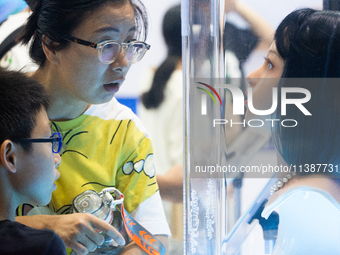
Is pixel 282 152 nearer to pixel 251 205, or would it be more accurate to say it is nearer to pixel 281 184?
pixel 281 184

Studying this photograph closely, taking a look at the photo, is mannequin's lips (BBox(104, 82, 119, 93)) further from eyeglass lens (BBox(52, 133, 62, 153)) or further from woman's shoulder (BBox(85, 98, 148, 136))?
eyeglass lens (BBox(52, 133, 62, 153))

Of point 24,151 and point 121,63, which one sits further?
point 121,63

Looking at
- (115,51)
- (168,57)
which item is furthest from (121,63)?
(168,57)

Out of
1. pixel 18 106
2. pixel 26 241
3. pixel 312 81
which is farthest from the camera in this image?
pixel 312 81

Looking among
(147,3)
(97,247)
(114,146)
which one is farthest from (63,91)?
(97,247)

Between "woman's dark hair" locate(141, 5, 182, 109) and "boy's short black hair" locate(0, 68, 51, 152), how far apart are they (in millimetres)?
340

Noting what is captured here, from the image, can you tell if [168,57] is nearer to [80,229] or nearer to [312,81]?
[312,81]

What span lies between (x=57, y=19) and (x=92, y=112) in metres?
0.30

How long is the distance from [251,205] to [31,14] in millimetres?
956

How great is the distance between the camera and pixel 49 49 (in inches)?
43.3

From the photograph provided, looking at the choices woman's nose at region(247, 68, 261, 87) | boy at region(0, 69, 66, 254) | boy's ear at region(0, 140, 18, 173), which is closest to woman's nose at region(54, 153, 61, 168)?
boy at region(0, 69, 66, 254)

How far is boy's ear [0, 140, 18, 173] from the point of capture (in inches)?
35.1

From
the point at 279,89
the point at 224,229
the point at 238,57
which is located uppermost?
the point at 238,57

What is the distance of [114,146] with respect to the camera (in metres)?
1.14
